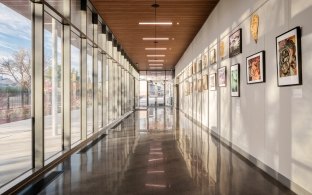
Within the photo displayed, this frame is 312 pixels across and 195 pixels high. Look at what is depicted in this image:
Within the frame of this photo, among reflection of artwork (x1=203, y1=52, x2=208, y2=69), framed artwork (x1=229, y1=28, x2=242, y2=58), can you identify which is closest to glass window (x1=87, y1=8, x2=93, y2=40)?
framed artwork (x1=229, y1=28, x2=242, y2=58)

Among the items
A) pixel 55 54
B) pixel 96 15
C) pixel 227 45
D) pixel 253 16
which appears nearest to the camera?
pixel 253 16

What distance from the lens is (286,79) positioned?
481 centimetres

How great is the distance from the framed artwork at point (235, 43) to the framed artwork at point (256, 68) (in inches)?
30.7

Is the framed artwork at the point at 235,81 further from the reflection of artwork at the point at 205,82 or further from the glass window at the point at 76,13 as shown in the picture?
the glass window at the point at 76,13

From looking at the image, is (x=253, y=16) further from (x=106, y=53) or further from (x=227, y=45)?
(x=106, y=53)

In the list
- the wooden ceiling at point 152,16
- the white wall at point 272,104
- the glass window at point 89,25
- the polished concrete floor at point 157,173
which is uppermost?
the wooden ceiling at point 152,16

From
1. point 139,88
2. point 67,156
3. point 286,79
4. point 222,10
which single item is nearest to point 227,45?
point 222,10

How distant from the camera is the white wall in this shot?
4.25m

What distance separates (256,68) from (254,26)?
95 cm

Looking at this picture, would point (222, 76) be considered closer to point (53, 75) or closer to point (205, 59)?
point (205, 59)

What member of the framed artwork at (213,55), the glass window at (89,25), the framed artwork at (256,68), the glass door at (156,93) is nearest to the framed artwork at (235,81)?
the framed artwork at (256,68)

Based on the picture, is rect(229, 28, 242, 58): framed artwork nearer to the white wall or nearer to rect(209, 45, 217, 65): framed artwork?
the white wall

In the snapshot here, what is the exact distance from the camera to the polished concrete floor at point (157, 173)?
4.57 meters

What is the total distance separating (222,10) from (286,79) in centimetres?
521
